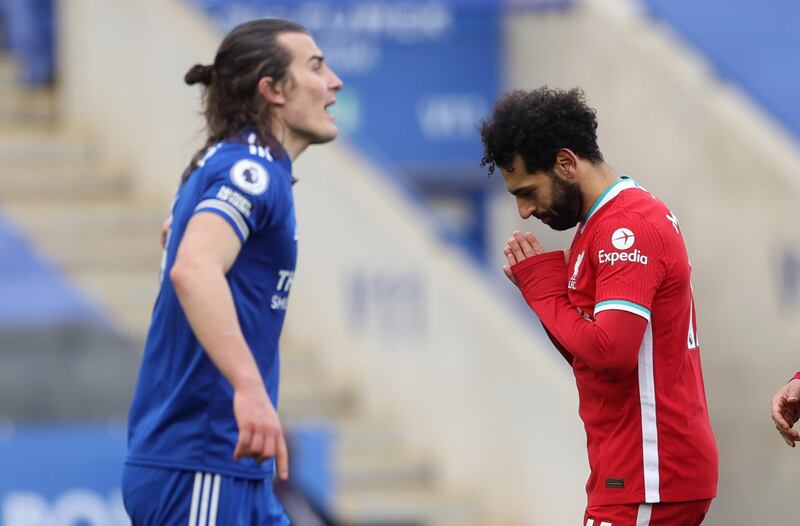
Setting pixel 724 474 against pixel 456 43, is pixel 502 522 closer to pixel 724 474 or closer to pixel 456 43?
pixel 724 474

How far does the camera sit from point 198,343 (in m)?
3.90

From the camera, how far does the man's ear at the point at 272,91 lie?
415 cm

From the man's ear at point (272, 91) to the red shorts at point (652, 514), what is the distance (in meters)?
1.38

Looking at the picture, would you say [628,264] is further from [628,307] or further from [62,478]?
[62,478]

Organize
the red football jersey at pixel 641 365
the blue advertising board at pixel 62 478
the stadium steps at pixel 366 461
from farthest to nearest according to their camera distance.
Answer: the stadium steps at pixel 366 461, the blue advertising board at pixel 62 478, the red football jersey at pixel 641 365

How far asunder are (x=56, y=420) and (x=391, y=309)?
7.53ft

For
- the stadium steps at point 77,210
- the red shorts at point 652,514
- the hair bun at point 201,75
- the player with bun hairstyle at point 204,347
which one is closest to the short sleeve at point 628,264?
the red shorts at point 652,514

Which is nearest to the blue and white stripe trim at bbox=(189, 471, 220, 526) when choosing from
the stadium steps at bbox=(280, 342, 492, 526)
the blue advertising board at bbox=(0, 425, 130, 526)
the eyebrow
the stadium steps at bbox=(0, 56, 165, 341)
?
the eyebrow

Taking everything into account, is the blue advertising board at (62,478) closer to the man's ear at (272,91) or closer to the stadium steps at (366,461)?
the stadium steps at (366,461)

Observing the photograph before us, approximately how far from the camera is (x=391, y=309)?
10.2 m

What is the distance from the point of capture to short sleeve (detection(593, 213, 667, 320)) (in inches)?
145

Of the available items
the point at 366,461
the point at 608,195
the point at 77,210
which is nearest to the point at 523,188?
the point at 608,195

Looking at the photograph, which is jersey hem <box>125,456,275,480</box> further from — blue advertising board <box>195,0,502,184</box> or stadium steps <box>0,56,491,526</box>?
blue advertising board <box>195,0,502,184</box>

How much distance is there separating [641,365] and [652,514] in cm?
37
